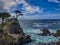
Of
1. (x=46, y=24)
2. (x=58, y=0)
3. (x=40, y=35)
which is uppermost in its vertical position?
(x=58, y=0)

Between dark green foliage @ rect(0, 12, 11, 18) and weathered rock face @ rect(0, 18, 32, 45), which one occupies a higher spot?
dark green foliage @ rect(0, 12, 11, 18)

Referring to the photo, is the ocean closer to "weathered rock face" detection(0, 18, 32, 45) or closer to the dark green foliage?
"weathered rock face" detection(0, 18, 32, 45)

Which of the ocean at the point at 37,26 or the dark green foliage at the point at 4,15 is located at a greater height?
the dark green foliage at the point at 4,15

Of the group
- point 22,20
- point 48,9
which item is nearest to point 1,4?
point 22,20

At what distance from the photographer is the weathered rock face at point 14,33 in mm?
2312

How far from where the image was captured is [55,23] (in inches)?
93.7

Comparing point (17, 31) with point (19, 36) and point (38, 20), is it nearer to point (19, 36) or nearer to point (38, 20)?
point (19, 36)

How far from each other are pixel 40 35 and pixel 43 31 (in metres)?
Result: 0.08

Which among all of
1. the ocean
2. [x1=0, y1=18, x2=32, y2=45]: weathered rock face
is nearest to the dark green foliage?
[x1=0, y1=18, x2=32, y2=45]: weathered rock face

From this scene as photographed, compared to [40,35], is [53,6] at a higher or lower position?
higher

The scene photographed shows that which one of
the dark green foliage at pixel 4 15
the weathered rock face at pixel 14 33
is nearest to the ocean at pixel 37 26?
the weathered rock face at pixel 14 33

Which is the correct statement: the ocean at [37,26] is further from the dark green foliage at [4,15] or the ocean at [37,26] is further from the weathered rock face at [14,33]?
the dark green foliage at [4,15]

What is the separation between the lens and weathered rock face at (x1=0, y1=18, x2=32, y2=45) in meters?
2.31

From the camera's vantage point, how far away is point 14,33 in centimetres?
232
